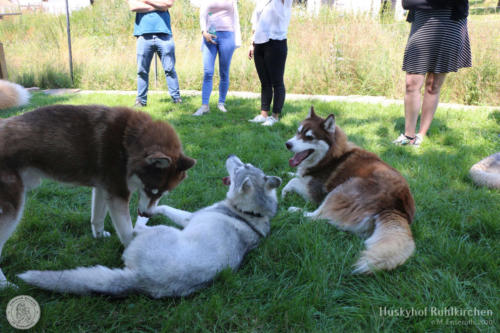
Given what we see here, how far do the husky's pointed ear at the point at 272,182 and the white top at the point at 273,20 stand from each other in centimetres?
324

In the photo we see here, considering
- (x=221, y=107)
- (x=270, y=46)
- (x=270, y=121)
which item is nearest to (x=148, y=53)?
(x=221, y=107)

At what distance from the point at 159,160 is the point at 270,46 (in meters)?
3.76

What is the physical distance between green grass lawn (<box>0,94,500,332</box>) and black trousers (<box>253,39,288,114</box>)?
2.09 m

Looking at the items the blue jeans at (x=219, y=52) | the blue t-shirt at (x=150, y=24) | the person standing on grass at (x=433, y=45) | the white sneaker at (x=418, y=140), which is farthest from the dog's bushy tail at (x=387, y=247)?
the blue t-shirt at (x=150, y=24)

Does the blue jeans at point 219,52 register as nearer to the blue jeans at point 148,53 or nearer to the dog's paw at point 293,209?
the blue jeans at point 148,53

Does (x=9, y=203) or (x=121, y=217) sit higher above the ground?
(x=9, y=203)

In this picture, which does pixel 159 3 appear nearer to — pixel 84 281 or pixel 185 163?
pixel 185 163

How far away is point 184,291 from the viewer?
1.84 m

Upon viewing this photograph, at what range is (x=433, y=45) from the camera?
4.04 m

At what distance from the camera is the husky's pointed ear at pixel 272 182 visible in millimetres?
2664

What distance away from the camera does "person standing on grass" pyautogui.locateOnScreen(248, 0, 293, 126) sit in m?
4.97

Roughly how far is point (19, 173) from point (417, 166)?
13.5 feet

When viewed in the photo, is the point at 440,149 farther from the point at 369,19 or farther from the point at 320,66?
the point at 369,19

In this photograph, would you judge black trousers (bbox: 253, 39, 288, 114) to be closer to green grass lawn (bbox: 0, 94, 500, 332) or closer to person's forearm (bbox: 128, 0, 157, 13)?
green grass lawn (bbox: 0, 94, 500, 332)
